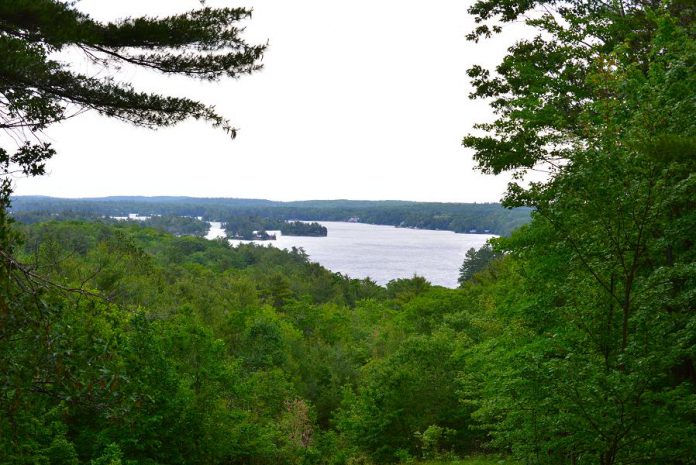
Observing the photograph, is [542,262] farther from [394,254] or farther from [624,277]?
[394,254]

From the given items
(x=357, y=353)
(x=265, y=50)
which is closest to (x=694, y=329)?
(x=265, y=50)

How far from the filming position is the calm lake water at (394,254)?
111025 millimetres

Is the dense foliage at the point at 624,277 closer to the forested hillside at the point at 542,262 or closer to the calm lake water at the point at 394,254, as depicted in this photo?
the forested hillside at the point at 542,262

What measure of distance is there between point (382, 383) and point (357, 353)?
49.5 ft

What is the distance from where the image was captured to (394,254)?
5704 inches

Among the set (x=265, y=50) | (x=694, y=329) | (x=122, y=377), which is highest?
(x=265, y=50)

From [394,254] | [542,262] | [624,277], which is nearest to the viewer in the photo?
[624,277]

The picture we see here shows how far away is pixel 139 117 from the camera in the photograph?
22.5ft

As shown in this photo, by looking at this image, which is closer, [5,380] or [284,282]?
[5,380]

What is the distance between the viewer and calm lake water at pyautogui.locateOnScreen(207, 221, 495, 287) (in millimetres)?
111025

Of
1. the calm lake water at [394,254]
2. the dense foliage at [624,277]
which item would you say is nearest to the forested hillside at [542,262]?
the dense foliage at [624,277]

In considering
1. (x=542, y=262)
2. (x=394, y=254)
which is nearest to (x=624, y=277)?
(x=542, y=262)

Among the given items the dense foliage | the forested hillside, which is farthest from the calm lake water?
the dense foliage

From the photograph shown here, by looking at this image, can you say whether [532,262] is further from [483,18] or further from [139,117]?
[139,117]
